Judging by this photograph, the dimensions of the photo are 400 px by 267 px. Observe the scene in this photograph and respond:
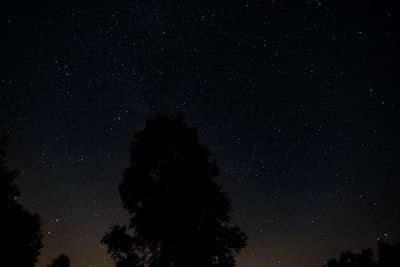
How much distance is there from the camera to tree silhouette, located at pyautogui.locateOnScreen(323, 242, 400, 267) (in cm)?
4764

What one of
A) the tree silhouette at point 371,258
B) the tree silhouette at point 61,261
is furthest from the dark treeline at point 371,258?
the tree silhouette at point 61,261

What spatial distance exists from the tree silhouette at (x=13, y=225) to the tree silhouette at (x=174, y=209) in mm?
7617

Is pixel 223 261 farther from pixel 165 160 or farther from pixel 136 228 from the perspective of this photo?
pixel 165 160

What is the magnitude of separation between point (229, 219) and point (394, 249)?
46829 millimetres

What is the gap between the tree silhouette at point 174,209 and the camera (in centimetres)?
1118

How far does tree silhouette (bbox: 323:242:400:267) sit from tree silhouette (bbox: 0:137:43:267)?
154 ft

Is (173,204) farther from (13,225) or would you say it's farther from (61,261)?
(61,261)

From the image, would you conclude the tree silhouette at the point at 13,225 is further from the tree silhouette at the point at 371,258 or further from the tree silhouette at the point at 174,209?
the tree silhouette at the point at 371,258

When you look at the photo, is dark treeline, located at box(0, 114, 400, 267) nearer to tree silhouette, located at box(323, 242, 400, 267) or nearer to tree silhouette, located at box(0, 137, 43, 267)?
tree silhouette, located at box(0, 137, 43, 267)

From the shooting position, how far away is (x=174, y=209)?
37.7 feet

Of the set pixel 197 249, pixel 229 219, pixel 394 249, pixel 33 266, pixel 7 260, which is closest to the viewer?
pixel 197 249

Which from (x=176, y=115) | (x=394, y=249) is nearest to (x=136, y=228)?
(x=176, y=115)

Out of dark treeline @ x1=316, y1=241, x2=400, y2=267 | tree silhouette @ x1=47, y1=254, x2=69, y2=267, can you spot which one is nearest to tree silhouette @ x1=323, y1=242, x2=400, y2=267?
dark treeline @ x1=316, y1=241, x2=400, y2=267

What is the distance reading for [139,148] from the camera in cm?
1325
